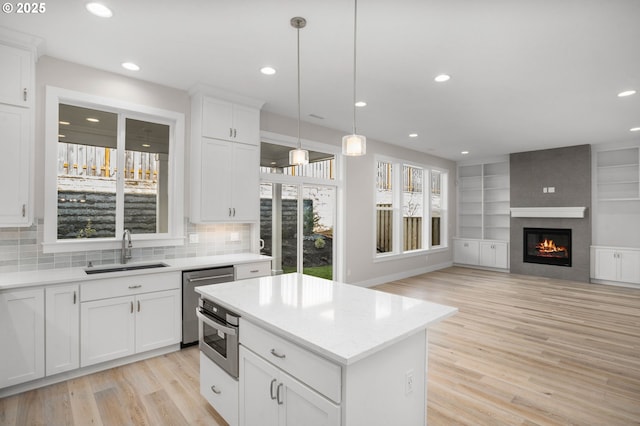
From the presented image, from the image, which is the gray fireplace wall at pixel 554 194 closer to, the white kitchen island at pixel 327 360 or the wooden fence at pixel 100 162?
the white kitchen island at pixel 327 360

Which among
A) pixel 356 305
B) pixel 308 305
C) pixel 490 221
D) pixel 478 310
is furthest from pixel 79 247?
pixel 490 221

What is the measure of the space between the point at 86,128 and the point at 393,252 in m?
5.65

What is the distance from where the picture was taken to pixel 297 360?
1524 mm

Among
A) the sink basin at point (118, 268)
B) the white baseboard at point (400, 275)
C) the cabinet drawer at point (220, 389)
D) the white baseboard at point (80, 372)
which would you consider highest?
the sink basin at point (118, 268)

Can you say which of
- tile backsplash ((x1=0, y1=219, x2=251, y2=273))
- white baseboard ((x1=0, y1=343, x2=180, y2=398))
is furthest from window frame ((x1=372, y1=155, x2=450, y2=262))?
white baseboard ((x1=0, y1=343, x2=180, y2=398))

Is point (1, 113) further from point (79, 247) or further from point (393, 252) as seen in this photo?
point (393, 252)

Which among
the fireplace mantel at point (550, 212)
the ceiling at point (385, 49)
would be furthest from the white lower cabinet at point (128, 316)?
the fireplace mantel at point (550, 212)

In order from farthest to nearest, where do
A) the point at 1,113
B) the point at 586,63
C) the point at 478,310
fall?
1. the point at 478,310
2. the point at 586,63
3. the point at 1,113

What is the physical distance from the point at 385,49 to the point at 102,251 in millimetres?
3385

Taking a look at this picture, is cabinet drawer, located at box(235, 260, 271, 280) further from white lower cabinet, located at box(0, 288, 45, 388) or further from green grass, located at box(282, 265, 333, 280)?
white lower cabinet, located at box(0, 288, 45, 388)

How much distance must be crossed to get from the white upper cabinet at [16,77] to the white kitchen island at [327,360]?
2347 millimetres

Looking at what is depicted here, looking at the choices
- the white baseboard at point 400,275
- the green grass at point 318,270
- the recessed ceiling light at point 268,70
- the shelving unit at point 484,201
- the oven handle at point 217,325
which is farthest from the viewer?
the shelving unit at point 484,201

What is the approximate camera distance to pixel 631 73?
3330mm

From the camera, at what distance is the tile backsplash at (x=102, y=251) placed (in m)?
2.90
